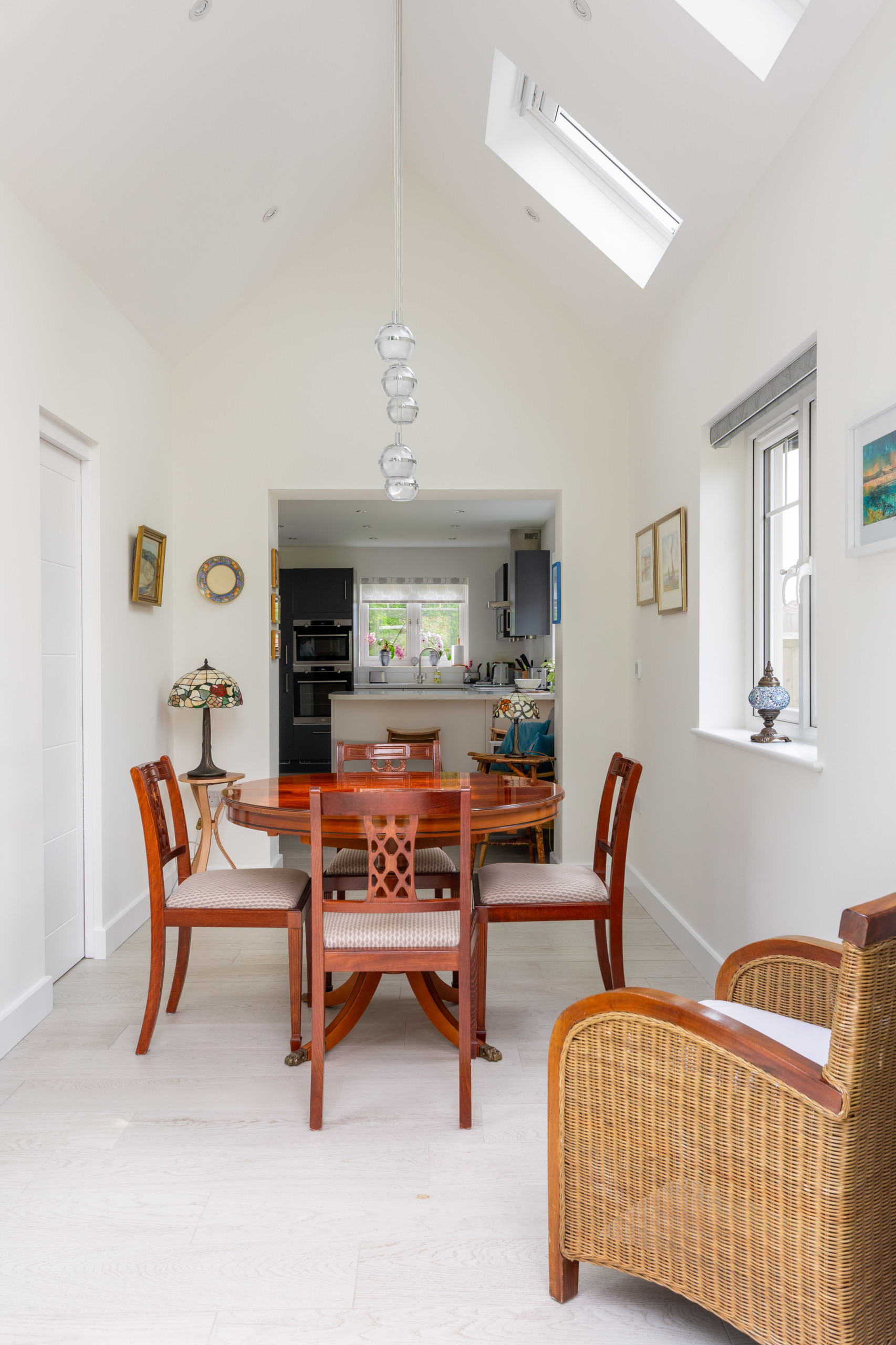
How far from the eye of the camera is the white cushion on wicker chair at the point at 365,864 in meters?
2.87

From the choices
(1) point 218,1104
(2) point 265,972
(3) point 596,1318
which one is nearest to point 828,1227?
(3) point 596,1318

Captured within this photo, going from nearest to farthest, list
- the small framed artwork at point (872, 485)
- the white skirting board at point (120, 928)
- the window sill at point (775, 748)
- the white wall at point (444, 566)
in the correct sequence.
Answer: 1. the small framed artwork at point (872, 485)
2. the window sill at point (775, 748)
3. the white skirting board at point (120, 928)
4. the white wall at point (444, 566)

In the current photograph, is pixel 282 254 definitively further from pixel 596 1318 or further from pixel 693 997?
pixel 596 1318

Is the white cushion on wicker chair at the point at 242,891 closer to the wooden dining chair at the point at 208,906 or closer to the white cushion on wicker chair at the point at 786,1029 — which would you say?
the wooden dining chair at the point at 208,906

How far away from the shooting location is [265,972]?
332cm

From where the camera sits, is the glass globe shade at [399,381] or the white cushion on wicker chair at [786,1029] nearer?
the white cushion on wicker chair at [786,1029]

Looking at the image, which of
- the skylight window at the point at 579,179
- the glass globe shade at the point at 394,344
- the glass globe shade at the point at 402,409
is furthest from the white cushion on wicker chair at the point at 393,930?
the skylight window at the point at 579,179

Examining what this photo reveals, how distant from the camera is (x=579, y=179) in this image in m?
3.76

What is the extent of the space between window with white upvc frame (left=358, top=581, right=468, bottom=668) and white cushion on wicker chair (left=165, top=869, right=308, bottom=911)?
6.88m

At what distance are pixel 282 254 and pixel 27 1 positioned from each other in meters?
2.18

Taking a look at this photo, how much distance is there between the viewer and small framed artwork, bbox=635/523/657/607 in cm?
402

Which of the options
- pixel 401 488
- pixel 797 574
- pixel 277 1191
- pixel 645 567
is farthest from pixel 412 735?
pixel 277 1191

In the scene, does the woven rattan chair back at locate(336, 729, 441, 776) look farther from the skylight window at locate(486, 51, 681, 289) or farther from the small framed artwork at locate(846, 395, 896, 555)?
the skylight window at locate(486, 51, 681, 289)

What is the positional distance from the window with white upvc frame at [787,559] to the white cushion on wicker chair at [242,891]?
1.67 m
